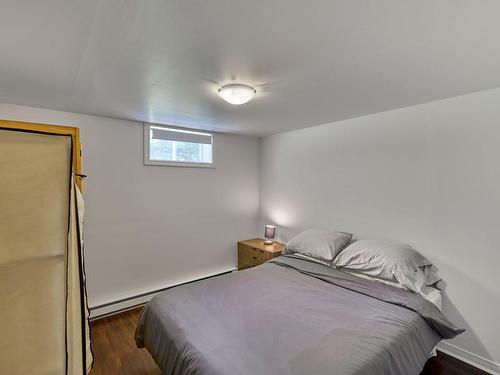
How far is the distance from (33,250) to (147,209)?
2645 millimetres

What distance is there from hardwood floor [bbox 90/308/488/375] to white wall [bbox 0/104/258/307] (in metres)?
0.45

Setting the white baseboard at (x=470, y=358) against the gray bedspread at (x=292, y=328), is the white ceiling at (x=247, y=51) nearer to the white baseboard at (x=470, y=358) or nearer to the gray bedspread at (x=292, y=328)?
the gray bedspread at (x=292, y=328)

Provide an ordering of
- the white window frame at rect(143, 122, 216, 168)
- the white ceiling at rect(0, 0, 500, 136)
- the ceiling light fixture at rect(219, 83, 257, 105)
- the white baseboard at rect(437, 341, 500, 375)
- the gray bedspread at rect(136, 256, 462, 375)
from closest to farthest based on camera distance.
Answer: the white ceiling at rect(0, 0, 500, 136), the gray bedspread at rect(136, 256, 462, 375), the ceiling light fixture at rect(219, 83, 257, 105), the white baseboard at rect(437, 341, 500, 375), the white window frame at rect(143, 122, 216, 168)

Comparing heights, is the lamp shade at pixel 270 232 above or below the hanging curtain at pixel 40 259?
below

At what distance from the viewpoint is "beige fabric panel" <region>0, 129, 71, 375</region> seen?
0.61m

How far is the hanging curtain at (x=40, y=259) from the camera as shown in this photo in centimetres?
61

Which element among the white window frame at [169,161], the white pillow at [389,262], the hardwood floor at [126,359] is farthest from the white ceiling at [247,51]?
the hardwood floor at [126,359]

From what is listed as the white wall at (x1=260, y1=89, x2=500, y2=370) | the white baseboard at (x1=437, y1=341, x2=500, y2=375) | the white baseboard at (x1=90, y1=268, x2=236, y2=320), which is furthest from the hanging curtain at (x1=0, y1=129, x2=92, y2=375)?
the white baseboard at (x1=437, y1=341, x2=500, y2=375)

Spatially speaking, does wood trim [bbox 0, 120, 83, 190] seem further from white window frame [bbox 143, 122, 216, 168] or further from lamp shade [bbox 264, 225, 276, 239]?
lamp shade [bbox 264, 225, 276, 239]

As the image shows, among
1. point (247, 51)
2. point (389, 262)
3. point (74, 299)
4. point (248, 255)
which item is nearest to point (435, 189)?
point (389, 262)

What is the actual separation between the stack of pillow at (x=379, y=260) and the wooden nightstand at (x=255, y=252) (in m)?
0.66

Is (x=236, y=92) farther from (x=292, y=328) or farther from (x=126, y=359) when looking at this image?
(x=126, y=359)

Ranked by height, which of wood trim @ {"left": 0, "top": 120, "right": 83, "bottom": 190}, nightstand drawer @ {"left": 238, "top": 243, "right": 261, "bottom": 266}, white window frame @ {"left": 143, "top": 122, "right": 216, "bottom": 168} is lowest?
nightstand drawer @ {"left": 238, "top": 243, "right": 261, "bottom": 266}

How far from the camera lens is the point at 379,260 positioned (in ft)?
7.61
